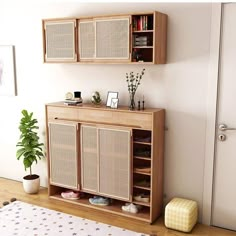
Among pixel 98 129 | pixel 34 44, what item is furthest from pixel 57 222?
pixel 34 44

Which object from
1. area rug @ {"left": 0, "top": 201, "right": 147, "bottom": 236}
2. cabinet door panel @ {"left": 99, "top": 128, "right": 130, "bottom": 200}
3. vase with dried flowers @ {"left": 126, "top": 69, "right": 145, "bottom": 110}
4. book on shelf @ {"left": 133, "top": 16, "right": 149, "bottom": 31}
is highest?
book on shelf @ {"left": 133, "top": 16, "right": 149, "bottom": 31}

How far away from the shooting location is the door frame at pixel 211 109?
116 inches

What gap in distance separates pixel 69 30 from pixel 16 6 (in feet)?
3.58

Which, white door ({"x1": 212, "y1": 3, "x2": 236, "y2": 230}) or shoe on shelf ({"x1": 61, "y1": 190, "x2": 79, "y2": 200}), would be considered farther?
shoe on shelf ({"x1": 61, "y1": 190, "x2": 79, "y2": 200})

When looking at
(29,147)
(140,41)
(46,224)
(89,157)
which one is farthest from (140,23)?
(46,224)

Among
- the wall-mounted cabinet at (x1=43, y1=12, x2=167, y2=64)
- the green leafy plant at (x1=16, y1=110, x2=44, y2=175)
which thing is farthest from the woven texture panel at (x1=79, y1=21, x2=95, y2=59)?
the green leafy plant at (x1=16, y1=110, x2=44, y2=175)

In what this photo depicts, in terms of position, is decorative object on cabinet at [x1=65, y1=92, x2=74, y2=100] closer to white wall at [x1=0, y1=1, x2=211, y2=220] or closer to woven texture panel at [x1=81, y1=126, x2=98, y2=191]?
white wall at [x1=0, y1=1, x2=211, y2=220]

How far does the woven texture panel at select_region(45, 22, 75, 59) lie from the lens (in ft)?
11.3

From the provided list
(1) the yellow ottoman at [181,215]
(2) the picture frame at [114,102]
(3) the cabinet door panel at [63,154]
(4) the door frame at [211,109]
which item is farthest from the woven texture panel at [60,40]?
(1) the yellow ottoman at [181,215]

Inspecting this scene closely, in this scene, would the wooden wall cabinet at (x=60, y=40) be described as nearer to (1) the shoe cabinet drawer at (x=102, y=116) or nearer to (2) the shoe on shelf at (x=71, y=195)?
(1) the shoe cabinet drawer at (x=102, y=116)

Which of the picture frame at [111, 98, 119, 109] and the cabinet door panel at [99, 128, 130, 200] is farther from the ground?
the picture frame at [111, 98, 119, 109]

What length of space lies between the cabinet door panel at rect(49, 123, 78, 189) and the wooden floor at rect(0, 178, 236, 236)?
25 centimetres

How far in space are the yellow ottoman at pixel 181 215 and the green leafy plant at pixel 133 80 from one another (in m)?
1.20

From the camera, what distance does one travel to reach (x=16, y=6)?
13.4ft
